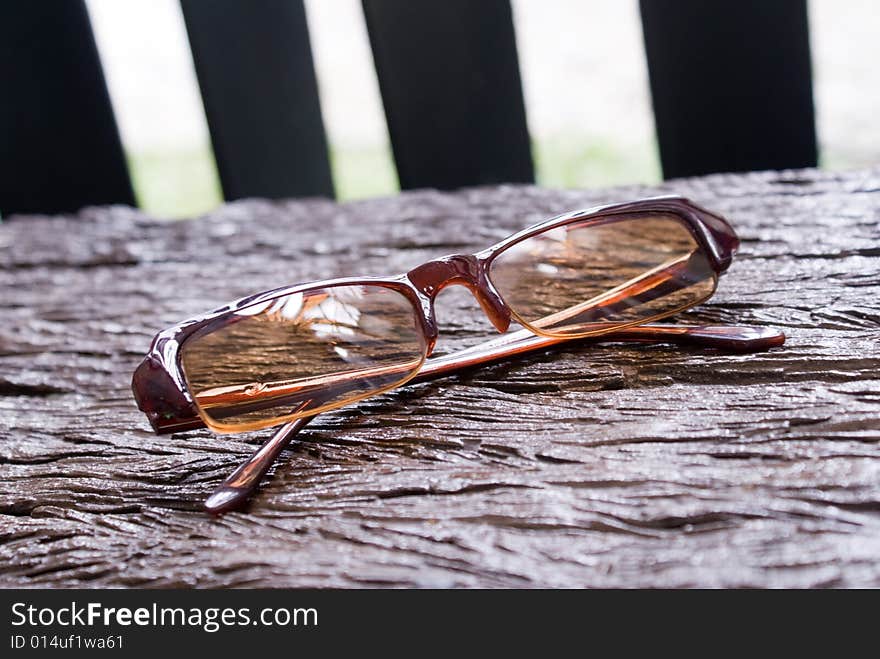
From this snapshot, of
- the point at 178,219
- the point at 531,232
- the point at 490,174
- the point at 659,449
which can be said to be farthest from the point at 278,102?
the point at 659,449

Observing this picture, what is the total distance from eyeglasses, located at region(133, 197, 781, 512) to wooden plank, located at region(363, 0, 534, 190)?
1124 mm

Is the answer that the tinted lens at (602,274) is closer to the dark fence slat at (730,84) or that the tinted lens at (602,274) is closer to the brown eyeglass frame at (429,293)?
the brown eyeglass frame at (429,293)

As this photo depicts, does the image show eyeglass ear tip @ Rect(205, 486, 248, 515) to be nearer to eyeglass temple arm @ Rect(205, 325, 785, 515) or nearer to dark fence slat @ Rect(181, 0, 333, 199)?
eyeglass temple arm @ Rect(205, 325, 785, 515)

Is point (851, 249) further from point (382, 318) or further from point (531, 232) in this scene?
point (382, 318)

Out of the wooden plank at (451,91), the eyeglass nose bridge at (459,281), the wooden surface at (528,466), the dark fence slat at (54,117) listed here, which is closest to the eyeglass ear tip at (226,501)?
the wooden surface at (528,466)

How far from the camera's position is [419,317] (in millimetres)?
683

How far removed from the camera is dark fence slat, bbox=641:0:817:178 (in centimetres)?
164

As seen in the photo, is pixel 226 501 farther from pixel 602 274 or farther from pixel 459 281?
pixel 602 274

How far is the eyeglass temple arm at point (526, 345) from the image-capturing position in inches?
25.4

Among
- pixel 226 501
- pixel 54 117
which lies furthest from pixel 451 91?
pixel 226 501

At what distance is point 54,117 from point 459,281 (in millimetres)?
1589

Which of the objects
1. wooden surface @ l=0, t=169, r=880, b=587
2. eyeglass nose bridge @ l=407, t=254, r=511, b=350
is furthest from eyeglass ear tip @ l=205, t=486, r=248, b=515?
eyeglass nose bridge @ l=407, t=254, r=511, b=350

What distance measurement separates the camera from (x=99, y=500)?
657 mm
